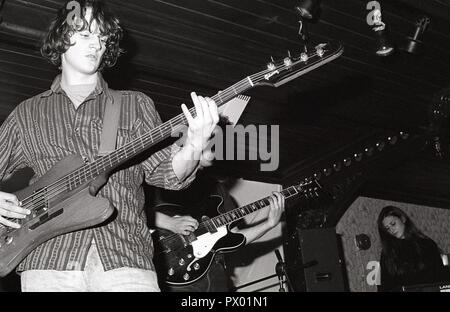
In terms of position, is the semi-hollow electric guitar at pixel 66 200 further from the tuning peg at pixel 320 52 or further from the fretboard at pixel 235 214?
the fretboard at pixel 235 214

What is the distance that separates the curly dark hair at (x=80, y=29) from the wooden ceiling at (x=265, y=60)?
39.1 inches

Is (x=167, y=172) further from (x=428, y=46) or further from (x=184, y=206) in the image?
(x=428, y=46)

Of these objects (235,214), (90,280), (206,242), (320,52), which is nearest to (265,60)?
(235,214)

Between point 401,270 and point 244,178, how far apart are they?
6.67 feet

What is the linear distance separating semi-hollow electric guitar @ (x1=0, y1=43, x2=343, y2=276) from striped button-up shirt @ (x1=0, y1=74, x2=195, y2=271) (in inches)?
1.4

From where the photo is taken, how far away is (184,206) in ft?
13.4

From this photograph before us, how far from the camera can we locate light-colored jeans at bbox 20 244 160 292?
4.95 ft

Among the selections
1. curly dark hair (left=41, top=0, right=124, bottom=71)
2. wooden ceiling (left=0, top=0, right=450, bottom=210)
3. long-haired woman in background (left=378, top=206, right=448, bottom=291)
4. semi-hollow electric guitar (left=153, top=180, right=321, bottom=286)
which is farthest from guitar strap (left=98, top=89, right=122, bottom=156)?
long-haired woman in background (left=378, top=206, right=448, bottom=291)

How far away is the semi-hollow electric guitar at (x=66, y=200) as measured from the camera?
5.38 feet

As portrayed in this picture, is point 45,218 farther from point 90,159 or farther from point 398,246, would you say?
point 398,246

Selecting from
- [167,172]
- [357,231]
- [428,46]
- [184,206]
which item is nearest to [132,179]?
[167,172]


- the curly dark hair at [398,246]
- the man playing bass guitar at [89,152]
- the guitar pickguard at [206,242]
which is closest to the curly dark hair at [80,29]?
the man playing bass guitar at [89,152]
